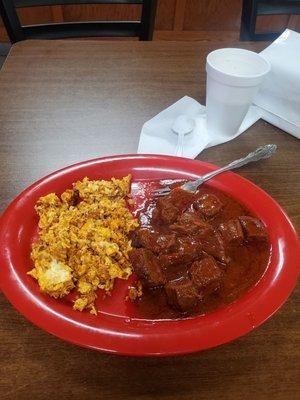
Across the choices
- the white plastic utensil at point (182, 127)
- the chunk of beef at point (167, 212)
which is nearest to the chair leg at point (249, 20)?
the white plastic utensil at point (182, 127)

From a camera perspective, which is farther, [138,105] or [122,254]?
[138,105]

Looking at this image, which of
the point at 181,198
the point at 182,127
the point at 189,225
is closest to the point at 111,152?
the point at 182,127

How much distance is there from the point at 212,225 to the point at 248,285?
0.77 ft

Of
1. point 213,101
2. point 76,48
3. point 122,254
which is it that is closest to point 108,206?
point 122,254

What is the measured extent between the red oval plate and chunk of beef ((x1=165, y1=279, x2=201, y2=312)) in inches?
1.4

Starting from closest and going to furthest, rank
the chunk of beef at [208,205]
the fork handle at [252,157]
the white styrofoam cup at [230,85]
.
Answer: the chunk of beef at [208,205] < the fork handle at [252,157] < the white styrofoam cup at [230,85]

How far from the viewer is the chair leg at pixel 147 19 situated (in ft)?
7.11

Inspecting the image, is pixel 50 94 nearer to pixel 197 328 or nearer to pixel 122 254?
pixel 122 254

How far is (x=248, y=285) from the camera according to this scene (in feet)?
3.26

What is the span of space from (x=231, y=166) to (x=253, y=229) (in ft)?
1.09

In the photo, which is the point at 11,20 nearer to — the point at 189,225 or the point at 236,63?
the point at 236,63

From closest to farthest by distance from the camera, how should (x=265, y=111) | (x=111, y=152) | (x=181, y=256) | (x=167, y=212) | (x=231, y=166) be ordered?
(x=181, y=256), (x=167, y=212), (x=231, y=166), (x=111, y=152), (x=265, y=111)

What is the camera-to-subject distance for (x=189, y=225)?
44.5 inches

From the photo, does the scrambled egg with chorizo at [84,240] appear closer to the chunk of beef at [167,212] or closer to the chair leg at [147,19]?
the chunk of beef at [167,212]
